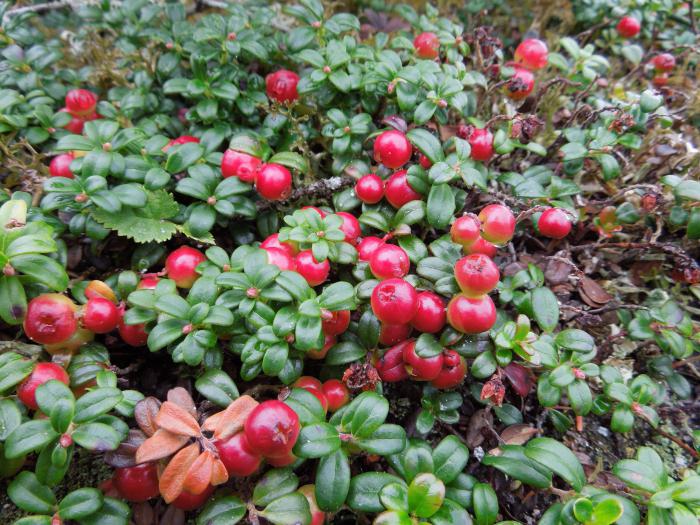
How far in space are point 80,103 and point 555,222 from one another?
108 inches

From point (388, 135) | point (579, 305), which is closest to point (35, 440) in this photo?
point (388, 135)

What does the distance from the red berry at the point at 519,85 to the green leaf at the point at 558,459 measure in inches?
75.3

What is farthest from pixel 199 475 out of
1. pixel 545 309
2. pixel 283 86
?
pixel 283 86

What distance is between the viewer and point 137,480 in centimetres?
184

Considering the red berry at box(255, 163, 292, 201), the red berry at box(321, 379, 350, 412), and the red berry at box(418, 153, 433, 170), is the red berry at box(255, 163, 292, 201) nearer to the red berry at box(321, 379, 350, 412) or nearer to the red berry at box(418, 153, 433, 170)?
the red berry at box(418, 153, 433, 170)

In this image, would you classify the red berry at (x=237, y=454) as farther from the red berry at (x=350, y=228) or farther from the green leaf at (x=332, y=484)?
the red berry at (x=350, y=228)

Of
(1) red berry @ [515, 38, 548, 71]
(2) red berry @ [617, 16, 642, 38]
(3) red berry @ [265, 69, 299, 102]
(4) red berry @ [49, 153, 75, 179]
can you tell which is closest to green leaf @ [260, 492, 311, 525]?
(4) red berry @ [49, 153, 75, 179]

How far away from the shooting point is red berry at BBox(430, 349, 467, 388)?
2.01 meters

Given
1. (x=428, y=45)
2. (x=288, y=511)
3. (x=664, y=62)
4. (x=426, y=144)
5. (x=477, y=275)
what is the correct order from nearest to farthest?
(x=288, y=511) < (x=477, y=275) < (x=426, y=144) < (x=428, y=45) < (x=664, y=62)

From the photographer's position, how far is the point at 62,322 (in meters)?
2.01

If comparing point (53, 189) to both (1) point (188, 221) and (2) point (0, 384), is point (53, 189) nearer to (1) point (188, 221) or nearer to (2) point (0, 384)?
(1) point (188, 221)

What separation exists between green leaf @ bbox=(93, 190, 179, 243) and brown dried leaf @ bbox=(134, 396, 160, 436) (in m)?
0.83

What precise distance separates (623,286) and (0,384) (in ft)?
9.65

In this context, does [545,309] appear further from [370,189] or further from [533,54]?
[533,54]
